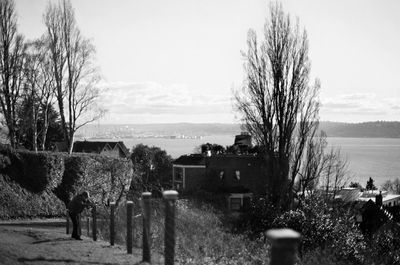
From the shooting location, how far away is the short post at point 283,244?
3498mm

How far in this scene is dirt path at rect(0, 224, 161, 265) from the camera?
356 inches

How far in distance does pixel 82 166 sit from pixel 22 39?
10.0 meters

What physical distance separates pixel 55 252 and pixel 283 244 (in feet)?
25.3

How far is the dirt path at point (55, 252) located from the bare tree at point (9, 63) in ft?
64.7

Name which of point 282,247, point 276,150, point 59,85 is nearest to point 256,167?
point 276,150

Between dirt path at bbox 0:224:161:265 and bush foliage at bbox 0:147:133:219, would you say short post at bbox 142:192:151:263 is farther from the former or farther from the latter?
bush foliage at bbox 0:147:133:219

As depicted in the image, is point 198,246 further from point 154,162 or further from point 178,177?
point 154,162

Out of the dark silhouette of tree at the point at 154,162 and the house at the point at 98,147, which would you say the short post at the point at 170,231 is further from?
the house at the point at 98,147

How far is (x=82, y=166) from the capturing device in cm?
2709

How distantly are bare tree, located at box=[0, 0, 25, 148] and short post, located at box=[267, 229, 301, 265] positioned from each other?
29.3 metres

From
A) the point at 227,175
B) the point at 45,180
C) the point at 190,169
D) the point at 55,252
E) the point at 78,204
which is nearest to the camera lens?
the point at 55,252

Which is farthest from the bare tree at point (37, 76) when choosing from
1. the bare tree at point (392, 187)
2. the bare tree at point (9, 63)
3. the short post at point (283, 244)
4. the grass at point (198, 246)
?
the bare tree at point (392, 187)

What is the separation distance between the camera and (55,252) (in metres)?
10.0

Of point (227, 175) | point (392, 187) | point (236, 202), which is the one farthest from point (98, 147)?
point (392, 187)
